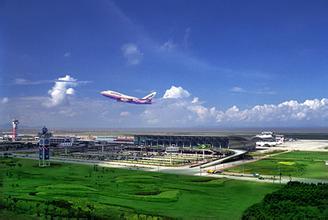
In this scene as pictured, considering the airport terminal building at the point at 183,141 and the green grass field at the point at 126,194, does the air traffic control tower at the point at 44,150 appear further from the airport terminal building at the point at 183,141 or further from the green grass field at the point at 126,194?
the airport terminal building at the point at 183,141

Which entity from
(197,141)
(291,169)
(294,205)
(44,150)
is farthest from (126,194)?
(197,141)

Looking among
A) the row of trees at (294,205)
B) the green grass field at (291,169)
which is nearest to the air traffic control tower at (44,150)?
the green grass field at (291,169)

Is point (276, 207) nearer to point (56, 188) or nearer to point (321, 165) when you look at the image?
point (56, 188)

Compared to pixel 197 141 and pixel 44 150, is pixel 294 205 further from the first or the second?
pixel 197 141

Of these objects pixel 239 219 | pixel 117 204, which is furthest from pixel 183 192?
pixel 239 219

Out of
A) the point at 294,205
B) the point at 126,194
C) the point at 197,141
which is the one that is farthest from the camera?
the point at 197,141

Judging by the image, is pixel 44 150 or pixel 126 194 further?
pixel 44 150
